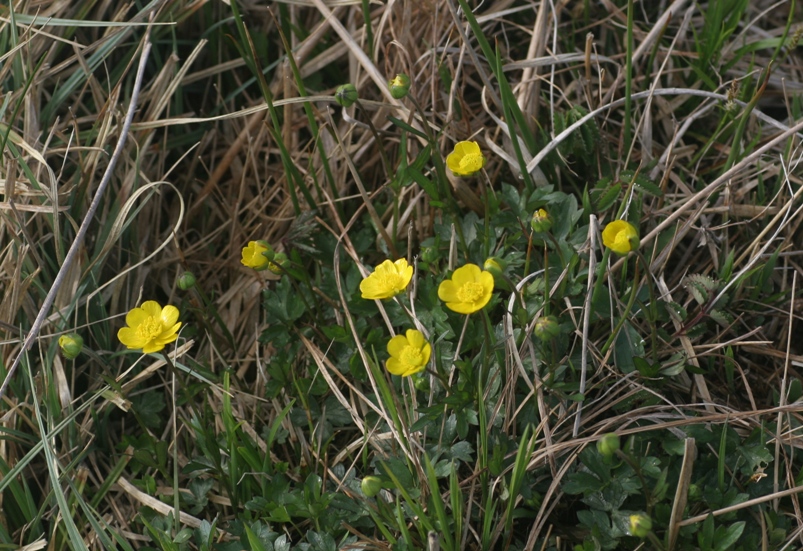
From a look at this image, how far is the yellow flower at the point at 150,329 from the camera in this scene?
1.76 m

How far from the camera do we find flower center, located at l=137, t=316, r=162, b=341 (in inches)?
70.3

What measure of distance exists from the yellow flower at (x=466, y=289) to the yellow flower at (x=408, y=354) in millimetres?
95

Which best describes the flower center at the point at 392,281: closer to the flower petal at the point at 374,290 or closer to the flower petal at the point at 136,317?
the flower petal at the point at 374,290

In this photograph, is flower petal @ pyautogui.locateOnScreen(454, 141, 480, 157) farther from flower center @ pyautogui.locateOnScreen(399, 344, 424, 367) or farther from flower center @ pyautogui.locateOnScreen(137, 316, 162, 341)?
flower center @ pyautogui.locateOnScreen(137, 316, 162, 341)

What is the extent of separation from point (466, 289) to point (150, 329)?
2.29 ft

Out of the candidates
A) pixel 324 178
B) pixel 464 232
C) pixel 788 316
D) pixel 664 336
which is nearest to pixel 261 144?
pixel 324 178

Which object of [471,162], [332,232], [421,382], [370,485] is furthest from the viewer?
[332,232]

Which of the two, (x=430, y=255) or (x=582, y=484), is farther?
(x=430, y=255)

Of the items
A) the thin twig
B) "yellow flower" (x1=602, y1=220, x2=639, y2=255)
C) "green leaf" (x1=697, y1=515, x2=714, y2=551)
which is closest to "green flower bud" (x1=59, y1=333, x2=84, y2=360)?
the thin twig

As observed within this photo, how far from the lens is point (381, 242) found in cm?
215

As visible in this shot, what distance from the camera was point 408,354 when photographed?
1.67 meters

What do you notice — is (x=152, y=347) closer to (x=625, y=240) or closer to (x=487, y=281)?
(x=487, y=281)

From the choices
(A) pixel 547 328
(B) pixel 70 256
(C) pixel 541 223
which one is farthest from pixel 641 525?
(B) pixel 70 256

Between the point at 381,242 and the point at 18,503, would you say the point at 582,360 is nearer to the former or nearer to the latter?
the point at 381,242
